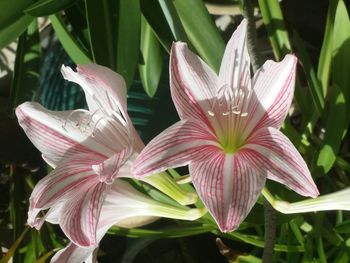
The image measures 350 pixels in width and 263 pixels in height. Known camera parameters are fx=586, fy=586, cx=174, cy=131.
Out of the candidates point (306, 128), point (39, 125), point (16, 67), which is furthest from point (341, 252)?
point (16, 67)

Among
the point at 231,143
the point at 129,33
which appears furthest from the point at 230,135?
the point at 129,33

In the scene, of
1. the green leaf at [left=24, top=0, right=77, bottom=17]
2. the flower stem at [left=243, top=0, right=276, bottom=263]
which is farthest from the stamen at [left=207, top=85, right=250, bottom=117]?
the green leaf at [left=24, top=0, right=77, bottom=17]

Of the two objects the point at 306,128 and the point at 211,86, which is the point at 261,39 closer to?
the point at 306,128

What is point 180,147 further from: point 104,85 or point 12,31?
point 12,31

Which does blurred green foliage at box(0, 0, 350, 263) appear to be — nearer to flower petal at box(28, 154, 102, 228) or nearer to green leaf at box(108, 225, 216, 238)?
green leaf at box(108, 225, 216, 238)

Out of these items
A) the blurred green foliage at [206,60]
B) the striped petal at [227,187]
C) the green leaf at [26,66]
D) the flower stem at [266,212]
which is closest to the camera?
the striped petal at [227,187]

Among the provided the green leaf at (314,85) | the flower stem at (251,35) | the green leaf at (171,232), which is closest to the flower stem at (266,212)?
the flower stem at (251,35)

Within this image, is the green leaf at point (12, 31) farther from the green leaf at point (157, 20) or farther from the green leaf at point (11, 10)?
the green leaf at point (157, 20)
